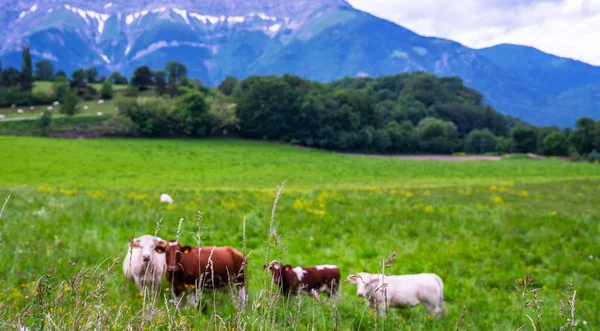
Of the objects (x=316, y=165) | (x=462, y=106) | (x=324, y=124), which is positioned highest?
(x=462, y=106)

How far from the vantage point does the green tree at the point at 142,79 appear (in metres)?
113

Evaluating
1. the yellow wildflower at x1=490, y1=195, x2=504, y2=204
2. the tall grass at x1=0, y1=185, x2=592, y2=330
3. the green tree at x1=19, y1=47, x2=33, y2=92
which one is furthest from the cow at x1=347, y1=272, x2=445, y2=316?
the green tree at x1=19, y1=47, x2=33, y2=92

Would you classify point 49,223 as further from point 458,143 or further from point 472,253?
point 458,143

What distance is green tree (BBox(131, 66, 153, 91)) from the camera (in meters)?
→ 113

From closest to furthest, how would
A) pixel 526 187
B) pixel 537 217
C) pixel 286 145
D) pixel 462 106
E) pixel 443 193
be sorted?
pixel 537 217 < pixel 443 193 < pixel 526 187 < pixel 286 145 < pixel 462 106

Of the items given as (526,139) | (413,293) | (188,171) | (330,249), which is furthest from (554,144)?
(413,293)

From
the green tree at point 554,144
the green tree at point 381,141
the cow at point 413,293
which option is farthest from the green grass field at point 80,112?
the green tree at point 554,144

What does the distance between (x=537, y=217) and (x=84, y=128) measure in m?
74.9

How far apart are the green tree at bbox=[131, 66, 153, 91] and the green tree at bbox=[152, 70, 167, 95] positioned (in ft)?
6.67

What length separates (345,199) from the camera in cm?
1828

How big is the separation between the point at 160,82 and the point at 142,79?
569 cm

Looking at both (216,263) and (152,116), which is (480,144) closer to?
(152,116)

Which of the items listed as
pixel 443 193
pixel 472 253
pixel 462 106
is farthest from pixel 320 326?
pixel 462 106

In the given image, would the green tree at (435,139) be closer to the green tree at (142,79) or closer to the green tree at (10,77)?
the green tree at (142,79)
